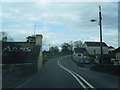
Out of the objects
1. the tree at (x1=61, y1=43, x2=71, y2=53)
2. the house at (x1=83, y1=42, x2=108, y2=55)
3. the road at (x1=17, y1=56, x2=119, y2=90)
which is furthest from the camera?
the tree at (x1=61, y1=43, x2=71, y2=53)

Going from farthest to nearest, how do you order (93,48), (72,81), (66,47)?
(66,47) → (93,48) → (72,81)

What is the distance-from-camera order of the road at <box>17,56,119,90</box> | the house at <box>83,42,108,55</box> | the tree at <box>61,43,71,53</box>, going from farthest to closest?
the tree at <box>61,43,71,53</box> → the house at <box>83,42,108,55</box> → the road at <box>17,56,119,90</box>

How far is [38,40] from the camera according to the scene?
3347cm

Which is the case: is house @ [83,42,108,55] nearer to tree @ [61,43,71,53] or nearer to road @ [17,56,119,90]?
tree @ [61,43,71,53]

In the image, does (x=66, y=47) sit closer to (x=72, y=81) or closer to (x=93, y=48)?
(x=93, y=48)

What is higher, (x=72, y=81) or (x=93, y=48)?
(x=93, y=48)

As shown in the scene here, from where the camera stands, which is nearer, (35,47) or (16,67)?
(16,67)

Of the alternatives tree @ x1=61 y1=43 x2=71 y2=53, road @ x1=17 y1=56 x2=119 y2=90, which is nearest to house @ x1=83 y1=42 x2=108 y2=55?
tree @ x1=61 y1=43 x2=71 y2=53

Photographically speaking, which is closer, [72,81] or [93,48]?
[72,81]

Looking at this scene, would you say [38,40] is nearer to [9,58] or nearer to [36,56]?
[36,56]

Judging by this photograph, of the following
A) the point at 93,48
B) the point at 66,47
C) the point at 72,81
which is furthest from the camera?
the point at 66,47

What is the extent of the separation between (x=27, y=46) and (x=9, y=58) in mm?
8083

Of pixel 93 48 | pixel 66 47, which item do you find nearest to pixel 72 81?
pixel 93 48

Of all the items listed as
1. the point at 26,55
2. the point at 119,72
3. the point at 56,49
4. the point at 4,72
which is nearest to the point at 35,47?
the point at 26,55
